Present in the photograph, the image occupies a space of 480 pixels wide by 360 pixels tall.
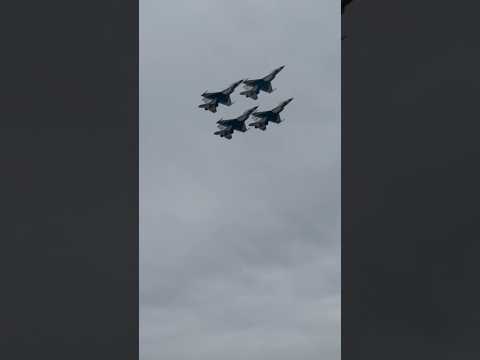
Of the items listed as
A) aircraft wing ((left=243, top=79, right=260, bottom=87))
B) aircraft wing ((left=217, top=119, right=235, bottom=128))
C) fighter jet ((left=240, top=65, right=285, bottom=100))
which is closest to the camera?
Result: fighter jet ((left=240, top=65, right=285, bottom=100))

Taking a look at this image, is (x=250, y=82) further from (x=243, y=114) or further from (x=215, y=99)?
(x=243, y=114)

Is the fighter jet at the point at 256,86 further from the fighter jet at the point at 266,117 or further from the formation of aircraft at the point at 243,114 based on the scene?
the fighter jet at the point at 266,117

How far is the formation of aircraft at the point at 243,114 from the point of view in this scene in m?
78.5

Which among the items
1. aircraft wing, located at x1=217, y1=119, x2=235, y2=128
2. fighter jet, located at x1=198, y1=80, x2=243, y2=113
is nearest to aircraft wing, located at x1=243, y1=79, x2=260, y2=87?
fighter jet, located at x1=198, y1=80, x2=243, y2=113

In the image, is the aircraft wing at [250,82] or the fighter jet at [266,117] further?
the fighter jet at [266,117]

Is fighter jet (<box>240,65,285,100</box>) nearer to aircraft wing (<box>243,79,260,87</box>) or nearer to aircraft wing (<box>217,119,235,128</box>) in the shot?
aircraft wing (<box>243,79,260,87</box>)

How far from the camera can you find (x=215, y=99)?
7844 cm

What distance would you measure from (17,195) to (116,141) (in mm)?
3104

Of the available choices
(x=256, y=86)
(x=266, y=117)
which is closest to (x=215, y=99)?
(x=256, y=86)

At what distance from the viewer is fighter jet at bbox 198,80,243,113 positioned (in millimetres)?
78250

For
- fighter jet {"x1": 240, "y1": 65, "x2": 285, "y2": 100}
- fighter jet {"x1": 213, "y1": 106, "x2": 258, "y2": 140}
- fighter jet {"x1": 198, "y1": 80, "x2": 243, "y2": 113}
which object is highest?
fighter jet {"x1": 240, "y1": 65, "x2": 285, "y2": 100}

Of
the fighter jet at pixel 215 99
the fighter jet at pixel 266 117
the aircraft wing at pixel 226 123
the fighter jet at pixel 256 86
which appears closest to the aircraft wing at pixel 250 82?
the fighter jet at pixel 256 86

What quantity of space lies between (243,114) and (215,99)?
723cm
